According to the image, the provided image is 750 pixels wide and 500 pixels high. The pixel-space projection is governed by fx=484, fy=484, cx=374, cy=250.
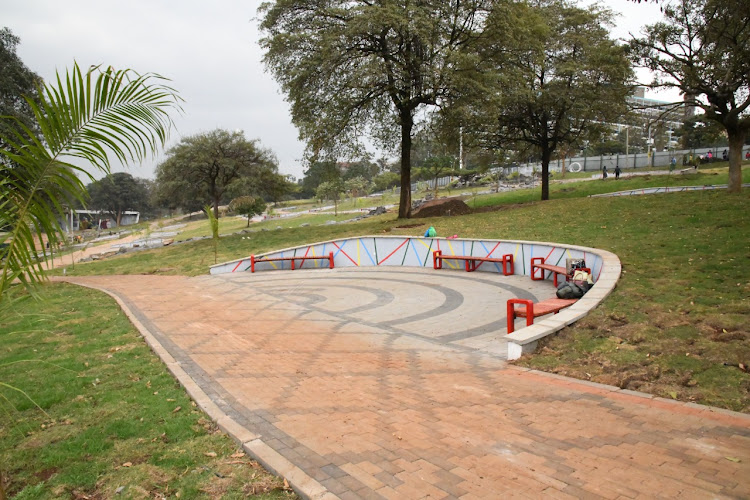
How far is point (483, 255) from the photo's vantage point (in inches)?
588

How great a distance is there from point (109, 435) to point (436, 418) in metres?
2.97

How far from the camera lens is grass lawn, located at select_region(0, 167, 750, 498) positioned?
371 centimetres

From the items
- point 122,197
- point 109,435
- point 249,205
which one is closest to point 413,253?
point 109,435

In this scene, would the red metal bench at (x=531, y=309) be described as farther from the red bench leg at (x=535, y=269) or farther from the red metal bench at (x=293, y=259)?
the red metal bench at (x=293, y=259)

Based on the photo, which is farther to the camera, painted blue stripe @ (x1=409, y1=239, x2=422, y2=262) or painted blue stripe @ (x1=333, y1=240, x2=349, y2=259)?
painted blue stripe @ (x1=333, y1=240, x2=349, y2=259)

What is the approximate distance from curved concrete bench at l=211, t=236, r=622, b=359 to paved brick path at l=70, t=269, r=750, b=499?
843 mm

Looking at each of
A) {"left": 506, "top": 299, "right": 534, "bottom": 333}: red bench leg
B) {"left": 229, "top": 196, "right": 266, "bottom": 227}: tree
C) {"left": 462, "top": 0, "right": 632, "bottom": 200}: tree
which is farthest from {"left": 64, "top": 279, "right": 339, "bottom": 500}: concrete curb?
{"left": 229, "top": 196, "right": 266, "bottom": 227}: tree

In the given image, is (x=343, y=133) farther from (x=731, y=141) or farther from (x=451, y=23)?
(x=731, y=141)

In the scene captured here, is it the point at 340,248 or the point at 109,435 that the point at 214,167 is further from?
the point at 109,435

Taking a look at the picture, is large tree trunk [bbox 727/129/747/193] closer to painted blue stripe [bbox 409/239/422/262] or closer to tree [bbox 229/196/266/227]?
painted blue stripe [bbox 409/239/422/262]

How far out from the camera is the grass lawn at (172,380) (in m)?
3.71

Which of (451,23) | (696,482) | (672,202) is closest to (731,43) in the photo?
(672,202)

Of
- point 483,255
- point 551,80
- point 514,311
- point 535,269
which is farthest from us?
point 551,80

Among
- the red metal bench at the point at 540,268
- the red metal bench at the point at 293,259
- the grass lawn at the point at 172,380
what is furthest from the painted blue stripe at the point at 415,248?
the grass lawn at the point at 172,380
